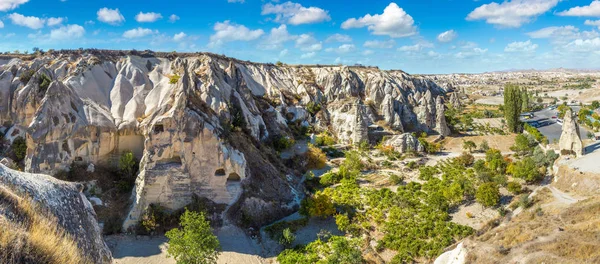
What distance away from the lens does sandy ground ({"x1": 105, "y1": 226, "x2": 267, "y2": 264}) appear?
62.6ft

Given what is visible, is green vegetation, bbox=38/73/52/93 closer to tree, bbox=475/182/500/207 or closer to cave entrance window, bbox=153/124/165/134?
cave entrance window, bbox=153/124/165/134

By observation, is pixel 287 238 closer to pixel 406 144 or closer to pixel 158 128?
pixel 158 128

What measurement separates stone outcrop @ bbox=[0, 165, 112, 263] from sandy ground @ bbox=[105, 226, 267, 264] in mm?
13978

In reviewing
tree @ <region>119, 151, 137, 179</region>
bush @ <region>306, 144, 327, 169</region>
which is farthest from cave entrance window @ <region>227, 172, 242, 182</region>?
bush @ <region>306, 144, 327, 169</region>

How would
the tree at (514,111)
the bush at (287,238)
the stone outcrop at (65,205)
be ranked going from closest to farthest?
the stone outcrop at (65,205), the bush at (287,238), the tree at (514,111)

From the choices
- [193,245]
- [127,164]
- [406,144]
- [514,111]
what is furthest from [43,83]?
[514,111]

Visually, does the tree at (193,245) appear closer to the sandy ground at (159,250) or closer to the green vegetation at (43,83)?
the sandy ground at (159,250)

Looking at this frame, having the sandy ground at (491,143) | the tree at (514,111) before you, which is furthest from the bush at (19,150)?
the tree at (514,111)

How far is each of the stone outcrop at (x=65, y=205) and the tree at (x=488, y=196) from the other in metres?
25.7

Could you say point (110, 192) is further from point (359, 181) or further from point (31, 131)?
point (359, 181)

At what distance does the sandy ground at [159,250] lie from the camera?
19094mm

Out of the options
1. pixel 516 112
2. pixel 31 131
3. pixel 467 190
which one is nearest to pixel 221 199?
pixel 31 131

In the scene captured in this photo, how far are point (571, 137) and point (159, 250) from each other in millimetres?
36339

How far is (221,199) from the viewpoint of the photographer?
933 inches
